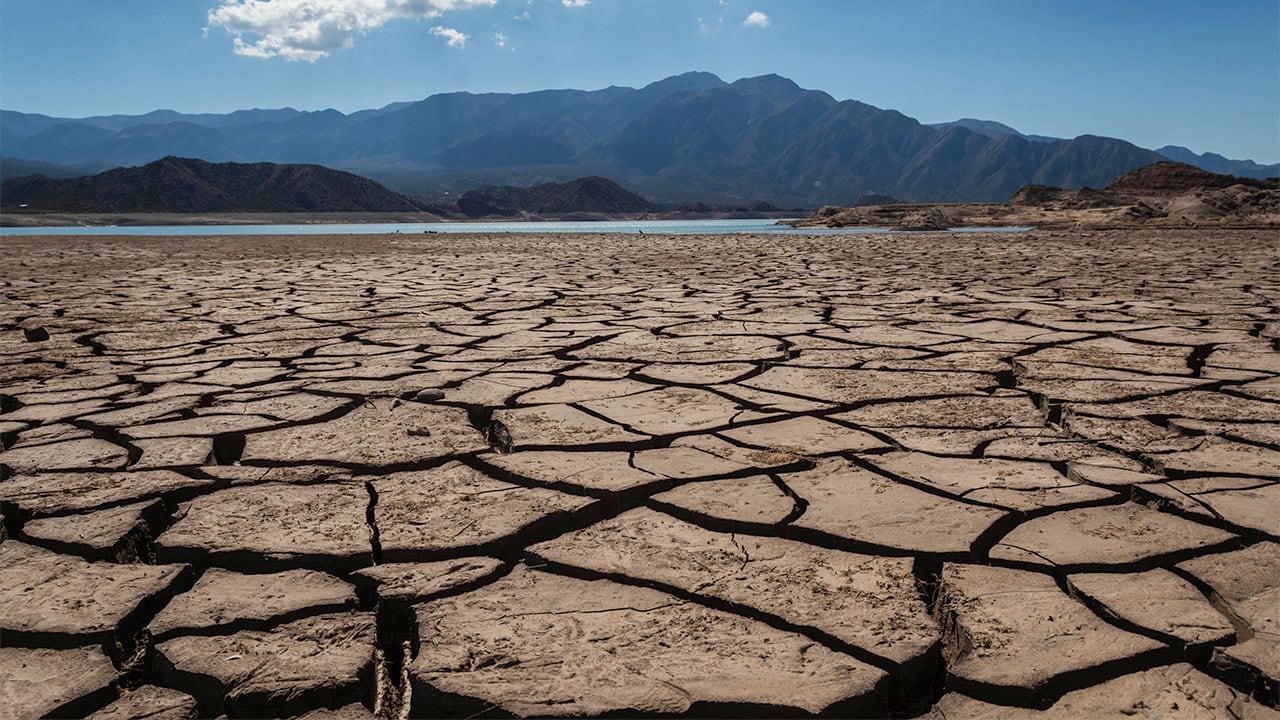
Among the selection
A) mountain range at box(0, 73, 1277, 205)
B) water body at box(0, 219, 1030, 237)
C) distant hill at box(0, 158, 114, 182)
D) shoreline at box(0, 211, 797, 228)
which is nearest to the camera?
water body at box(0, 219, 1030, 237)

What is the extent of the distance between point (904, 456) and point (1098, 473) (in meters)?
0.38

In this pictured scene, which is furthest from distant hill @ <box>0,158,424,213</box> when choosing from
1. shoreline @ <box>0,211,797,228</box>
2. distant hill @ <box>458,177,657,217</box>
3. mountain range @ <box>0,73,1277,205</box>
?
mountain range @ <box>0,73,1277,205</box>

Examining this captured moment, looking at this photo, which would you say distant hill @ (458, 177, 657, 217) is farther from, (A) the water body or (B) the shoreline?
Result: (A) the water body

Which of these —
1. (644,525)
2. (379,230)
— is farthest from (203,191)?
(644,525)

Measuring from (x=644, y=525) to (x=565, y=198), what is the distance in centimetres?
6188

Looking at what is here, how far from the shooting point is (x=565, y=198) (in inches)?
2445

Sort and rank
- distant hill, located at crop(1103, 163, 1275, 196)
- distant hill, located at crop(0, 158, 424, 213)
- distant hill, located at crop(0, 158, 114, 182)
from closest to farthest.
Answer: distant hill, located at crop(1103, 163, 1275, 196) < distant hill, located at crop(0, 158, 424, 213) < distant hill, located at crop(0, 158, 114, 182)

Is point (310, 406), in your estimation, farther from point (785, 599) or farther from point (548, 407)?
point (785, 599)

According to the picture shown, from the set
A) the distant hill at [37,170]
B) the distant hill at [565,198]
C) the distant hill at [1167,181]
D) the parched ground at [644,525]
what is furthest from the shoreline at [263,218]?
the distant hill at [37,170]

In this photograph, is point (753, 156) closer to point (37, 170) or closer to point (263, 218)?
point (37, 170)

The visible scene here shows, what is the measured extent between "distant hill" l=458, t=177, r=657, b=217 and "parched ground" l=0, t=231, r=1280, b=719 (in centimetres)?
5670

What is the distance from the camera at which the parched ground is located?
3.52 ft

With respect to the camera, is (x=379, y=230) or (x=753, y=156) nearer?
(x=379, y=230)

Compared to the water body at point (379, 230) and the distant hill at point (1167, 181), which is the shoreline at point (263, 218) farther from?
the distant hill at point (1167, 181)
